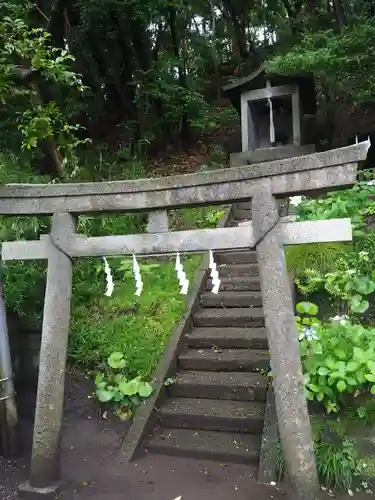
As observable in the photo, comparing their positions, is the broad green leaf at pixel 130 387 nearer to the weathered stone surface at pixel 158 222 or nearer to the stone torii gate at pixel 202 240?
the stone torii gate at pixel 202 240

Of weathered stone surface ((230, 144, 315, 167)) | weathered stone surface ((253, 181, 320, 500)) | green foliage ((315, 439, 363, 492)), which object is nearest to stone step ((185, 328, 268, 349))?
green foliage ((315, 439, 363, 492))

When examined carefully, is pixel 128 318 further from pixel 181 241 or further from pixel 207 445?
pixel 181 241

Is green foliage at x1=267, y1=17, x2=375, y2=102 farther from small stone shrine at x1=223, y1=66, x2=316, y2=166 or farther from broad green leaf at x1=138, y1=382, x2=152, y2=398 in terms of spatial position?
broad green leaf at x1=138, y1=382, x2=152, y2=398

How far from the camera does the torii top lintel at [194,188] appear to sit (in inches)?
136

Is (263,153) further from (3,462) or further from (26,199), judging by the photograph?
(3,462)

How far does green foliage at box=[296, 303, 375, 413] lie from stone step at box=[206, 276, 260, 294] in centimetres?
221

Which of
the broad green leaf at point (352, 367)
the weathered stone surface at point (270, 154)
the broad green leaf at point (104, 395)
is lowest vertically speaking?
the broad green leaf at point (104, 395)

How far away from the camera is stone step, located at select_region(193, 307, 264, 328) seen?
6109mm

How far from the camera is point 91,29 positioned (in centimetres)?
1182

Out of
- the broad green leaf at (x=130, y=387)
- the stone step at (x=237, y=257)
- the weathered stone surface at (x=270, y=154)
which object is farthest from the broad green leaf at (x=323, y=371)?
the weathered stone surface at (x=270, y=154)

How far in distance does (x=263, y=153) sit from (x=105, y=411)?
7.22 m

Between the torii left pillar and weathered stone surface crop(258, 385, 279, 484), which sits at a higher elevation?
the torii left pillar

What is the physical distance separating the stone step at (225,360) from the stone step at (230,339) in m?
0.07

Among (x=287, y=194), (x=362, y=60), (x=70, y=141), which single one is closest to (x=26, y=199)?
(x=287, y=194)
